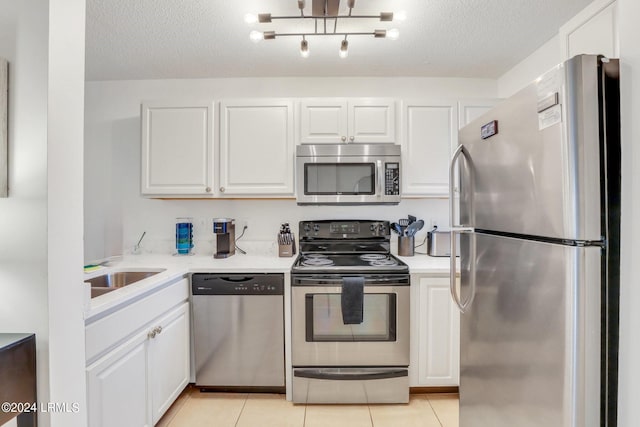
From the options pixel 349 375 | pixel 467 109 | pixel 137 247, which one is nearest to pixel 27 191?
pixel 349 375

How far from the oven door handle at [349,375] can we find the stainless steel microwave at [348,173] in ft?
3.71

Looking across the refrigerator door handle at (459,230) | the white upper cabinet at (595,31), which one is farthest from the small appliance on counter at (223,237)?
the white upper cabinet at (595,31)

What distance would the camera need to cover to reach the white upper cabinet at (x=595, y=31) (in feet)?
3.36

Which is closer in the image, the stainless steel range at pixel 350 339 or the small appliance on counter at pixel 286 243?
the stainless steel range at pixel 350 339

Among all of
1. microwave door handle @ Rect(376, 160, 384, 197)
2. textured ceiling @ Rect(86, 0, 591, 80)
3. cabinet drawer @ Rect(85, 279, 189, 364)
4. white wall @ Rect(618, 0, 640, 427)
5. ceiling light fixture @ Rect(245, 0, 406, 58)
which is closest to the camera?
white wall @ Rect(618, 0, 640, 427)

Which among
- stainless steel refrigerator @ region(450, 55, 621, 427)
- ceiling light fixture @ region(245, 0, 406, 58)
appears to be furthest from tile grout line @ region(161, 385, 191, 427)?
ceiling light fixture @ region(245, 0, 406, 58)

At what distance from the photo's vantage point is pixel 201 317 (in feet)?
6.69

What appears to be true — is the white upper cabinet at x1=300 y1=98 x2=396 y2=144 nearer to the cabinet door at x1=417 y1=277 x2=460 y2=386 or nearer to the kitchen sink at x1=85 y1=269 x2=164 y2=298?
the cabinet door at x1=417 y1=277 x2=460 y2=386

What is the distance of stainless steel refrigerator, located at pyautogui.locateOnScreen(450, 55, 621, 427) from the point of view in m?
0.80

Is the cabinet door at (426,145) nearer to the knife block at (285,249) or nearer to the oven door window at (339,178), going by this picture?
the oven door window at (339,178)

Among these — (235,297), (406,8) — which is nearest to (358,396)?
(235,297)

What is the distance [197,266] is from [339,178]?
1.14 meters

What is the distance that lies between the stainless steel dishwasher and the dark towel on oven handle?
0.40m

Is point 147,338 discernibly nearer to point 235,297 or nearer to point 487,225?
point 235,297
